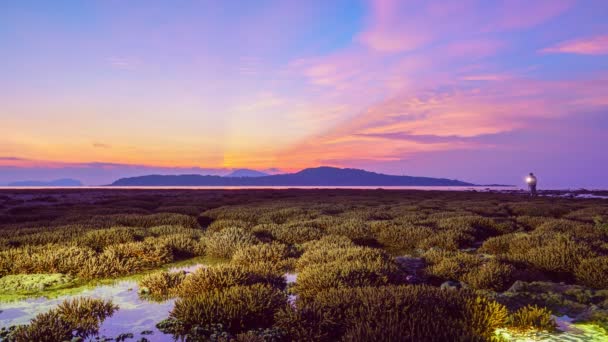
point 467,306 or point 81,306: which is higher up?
point 467,306

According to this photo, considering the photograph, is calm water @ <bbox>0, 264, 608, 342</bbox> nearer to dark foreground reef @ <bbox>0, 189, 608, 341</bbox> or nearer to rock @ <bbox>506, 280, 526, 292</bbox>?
dark foreground reef @ <bbox>0, 189, 608, 341</bbox>

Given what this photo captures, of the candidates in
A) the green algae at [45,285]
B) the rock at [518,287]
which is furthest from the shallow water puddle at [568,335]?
the green algae at [45,285]

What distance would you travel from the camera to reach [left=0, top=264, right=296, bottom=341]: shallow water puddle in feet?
14.0

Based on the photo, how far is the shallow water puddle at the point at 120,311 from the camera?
4258mm

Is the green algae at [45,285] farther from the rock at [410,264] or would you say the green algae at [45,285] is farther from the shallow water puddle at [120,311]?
the rock at [410,264]

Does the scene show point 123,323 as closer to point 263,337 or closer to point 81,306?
point 81,306

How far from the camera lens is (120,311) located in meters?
4.92

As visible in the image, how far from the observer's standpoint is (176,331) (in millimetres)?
4199

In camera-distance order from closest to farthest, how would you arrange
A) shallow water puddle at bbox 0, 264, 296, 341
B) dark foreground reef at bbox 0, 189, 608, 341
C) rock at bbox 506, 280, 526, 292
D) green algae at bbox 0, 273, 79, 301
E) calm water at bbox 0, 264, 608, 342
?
calm water at bbox 0, 264, 608, 342, dark foreground reef at bbox 0, 189, 608, 341, shallow water puddle at bbox 0, 264, 296, 341, rock at bbox 506, 280, 526, 292, green algae at bbox 0, 273, 79, 301

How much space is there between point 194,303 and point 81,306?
1421 mm

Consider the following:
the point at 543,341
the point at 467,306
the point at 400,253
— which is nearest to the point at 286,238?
the point at 400,253

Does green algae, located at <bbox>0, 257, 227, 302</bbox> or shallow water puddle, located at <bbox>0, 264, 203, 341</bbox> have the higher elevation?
shallow water puddle, located at <bbox>0, 264, 203, 341</bbox>

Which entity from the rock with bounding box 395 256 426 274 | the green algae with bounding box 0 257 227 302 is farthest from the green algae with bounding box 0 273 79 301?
the rock with bounding box 395 256 426 274

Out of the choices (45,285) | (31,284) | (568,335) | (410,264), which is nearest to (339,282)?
(410,264)
